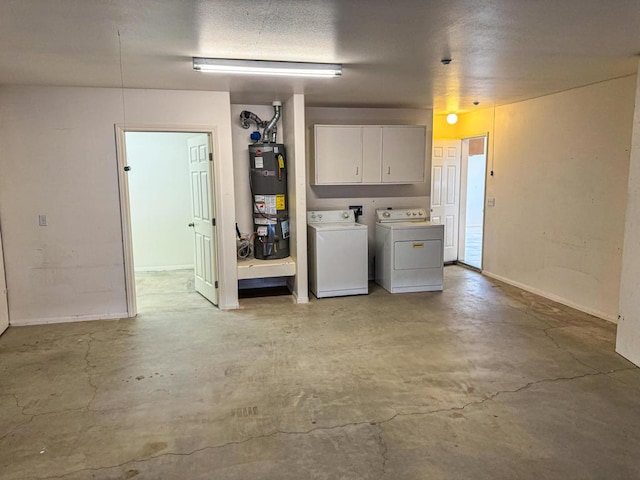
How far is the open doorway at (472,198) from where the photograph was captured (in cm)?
721

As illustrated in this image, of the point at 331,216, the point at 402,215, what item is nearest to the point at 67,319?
the point at 331,216

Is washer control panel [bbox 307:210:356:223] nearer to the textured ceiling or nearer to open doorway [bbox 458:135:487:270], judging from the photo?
the textured ceiling

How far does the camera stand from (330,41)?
2977mm

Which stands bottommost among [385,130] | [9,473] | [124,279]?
[9,473]

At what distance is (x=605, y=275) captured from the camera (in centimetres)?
455

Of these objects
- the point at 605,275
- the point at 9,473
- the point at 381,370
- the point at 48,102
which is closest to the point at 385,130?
the point at 605,275

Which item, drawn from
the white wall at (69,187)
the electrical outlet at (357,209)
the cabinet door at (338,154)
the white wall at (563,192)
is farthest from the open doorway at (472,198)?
the white wall at (69,187)

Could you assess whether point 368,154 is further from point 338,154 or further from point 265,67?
point 265,67

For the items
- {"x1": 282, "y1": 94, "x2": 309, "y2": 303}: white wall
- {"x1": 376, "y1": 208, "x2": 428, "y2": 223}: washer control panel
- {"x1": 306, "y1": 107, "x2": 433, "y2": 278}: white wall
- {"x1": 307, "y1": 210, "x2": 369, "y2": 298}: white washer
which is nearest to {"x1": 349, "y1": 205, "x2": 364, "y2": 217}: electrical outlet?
{"x1": 306, "y1": 107, "x2": 433, "y2": 278}: white wall

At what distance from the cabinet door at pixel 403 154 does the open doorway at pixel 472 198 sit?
1.14m

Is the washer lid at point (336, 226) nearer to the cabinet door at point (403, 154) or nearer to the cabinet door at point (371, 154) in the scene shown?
the cabinet door at point (371, 154)

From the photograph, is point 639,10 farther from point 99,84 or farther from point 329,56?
point 99,84

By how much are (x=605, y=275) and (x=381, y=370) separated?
106 inches

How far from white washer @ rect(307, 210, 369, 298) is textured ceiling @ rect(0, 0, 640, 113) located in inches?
66.6
